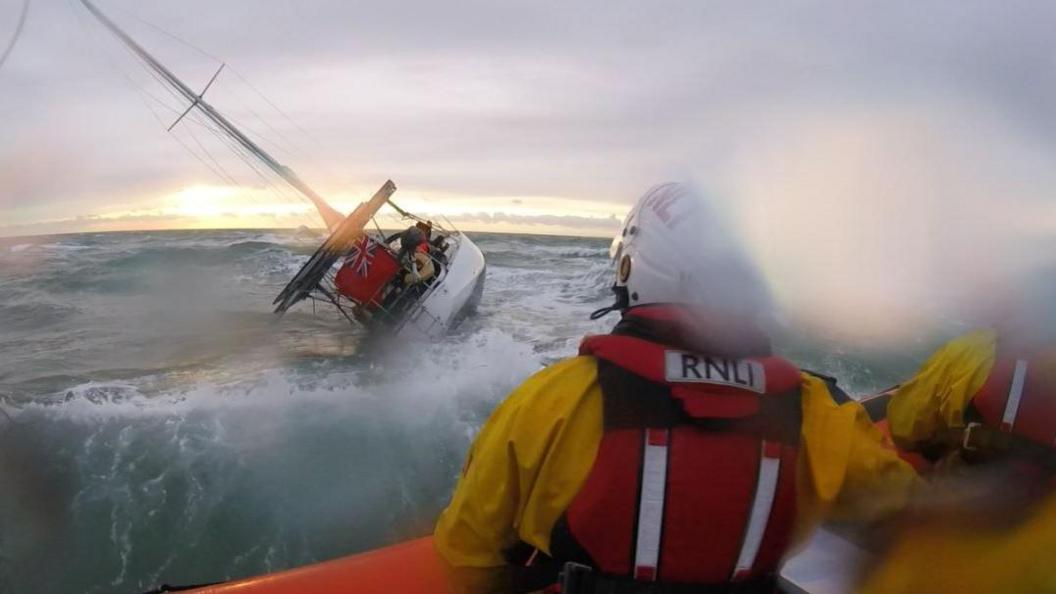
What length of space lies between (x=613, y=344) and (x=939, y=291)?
0.94 meters

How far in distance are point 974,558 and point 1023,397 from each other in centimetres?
39

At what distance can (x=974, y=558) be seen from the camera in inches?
58.4

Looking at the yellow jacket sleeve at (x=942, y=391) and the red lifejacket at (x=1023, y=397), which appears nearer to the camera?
the red lifejacket at (x=1023, y=397)

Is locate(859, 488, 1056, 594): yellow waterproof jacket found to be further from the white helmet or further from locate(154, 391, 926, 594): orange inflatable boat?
the white helmet

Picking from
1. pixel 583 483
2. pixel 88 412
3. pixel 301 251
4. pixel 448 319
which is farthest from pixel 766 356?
pixel 301 251

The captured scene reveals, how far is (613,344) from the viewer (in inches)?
48.6

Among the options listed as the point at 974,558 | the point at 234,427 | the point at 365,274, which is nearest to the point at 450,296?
the point at 365,274

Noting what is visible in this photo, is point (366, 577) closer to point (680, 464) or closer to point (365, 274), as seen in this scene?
point (680, 464)

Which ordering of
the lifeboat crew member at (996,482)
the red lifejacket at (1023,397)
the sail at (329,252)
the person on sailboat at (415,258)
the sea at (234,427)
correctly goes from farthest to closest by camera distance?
the person on sailboat at (415,258) → the sail at (329,252) → the sea at (234,427) → the red lifejacket at (1023,397) → the lifeboat crew member at (996,482)

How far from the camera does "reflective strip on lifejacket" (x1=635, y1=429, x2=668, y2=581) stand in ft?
3.88

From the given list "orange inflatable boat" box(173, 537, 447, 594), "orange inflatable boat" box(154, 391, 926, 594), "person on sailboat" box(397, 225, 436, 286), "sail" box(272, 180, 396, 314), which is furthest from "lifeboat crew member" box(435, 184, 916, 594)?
"person on sailboat" box(397, 225, 436, 286)

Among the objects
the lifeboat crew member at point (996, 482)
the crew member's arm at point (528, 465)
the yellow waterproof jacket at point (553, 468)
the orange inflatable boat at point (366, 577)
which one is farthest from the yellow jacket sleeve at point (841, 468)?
the orange inflatable boat at point (366, 577)

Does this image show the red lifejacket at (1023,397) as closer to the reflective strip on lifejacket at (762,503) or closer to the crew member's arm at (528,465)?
the reflective strip on lifejacket at (762,503)

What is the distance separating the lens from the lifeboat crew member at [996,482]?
1422mm
